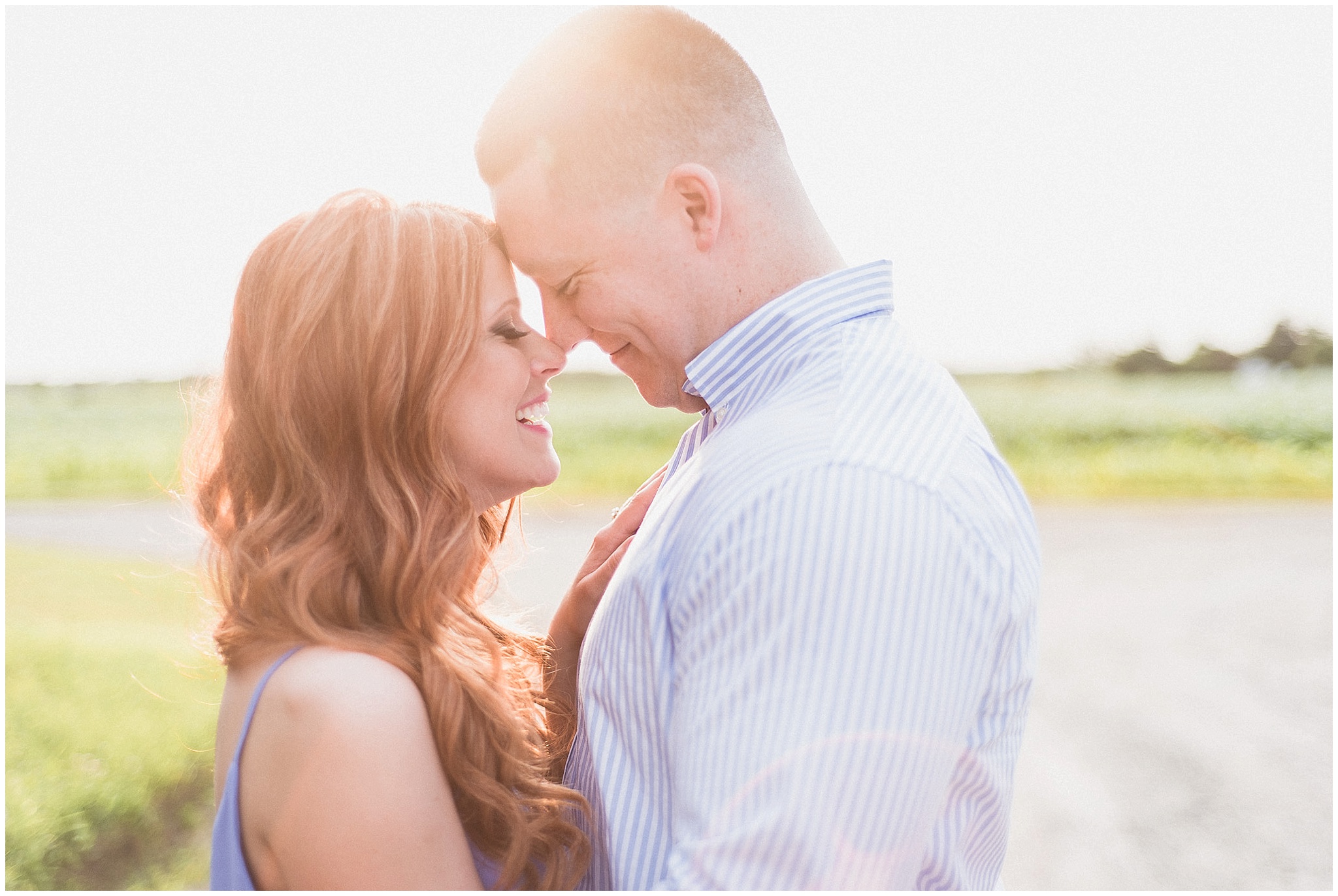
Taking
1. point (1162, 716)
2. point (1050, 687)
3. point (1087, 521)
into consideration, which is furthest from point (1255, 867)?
→ point (1087, 521)

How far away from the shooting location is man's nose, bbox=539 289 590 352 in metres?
2.05

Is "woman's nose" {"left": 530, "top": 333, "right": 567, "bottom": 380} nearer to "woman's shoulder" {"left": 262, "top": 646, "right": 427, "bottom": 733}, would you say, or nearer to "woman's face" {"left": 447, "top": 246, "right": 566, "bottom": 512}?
"woman's face" {"left": 447, "top": 246, "right": 566, "bottom": 512}

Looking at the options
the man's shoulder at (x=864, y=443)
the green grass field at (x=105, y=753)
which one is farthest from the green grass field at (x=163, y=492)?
the man's shoulder at (x=864, y=443)

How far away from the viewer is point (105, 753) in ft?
14.8

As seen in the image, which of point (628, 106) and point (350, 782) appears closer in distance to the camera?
point (350, 782)

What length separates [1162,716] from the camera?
6.47m

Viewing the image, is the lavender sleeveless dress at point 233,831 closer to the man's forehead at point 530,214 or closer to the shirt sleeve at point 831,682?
the shirt sleeve at point 831,682

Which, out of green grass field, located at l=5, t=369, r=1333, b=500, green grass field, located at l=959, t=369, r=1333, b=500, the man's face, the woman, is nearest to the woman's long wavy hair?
the woman

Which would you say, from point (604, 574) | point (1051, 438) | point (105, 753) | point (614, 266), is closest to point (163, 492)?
point (604, 574)

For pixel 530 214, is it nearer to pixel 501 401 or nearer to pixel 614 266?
pixel 614 266

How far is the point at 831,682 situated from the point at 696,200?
98cm

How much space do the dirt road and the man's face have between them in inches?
36.0

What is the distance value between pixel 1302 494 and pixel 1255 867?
13661 millimetres

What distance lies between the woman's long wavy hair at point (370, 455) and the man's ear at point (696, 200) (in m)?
0.47
